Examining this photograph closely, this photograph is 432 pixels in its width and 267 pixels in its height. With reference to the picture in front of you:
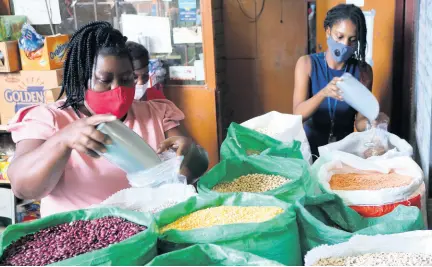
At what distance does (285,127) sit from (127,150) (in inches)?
41.0

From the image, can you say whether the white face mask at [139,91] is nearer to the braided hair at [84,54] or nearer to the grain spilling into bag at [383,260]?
the braided hair at [84,54]

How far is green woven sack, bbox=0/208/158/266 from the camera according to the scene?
3.51 feet

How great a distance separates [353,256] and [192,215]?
435mm

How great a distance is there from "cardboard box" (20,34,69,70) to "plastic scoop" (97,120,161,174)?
2.01 meters

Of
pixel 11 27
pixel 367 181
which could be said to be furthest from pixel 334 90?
pixel 11 27

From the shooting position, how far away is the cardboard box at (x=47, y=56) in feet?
10.6

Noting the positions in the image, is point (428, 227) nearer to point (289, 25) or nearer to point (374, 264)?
point (374, 264)

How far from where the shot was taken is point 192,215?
136cm

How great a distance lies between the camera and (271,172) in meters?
1.79

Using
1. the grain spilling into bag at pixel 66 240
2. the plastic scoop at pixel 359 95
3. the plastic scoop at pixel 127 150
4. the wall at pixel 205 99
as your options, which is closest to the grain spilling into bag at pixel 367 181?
A: the plastic scoop at pixel 359 95

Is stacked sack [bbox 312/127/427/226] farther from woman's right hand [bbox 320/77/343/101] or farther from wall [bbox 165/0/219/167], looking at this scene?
wall [bbox 165/0/219/167]

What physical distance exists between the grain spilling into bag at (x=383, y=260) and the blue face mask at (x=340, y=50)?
1441 millimetres

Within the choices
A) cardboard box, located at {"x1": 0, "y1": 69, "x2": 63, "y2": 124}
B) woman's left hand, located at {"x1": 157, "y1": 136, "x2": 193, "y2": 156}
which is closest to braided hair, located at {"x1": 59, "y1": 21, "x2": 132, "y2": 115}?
woman's left hand, located at {"x1": 157, "y1": 136, "x2": 193, "y2": 156}

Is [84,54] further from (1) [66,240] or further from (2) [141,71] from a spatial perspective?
(2) [141,71]
